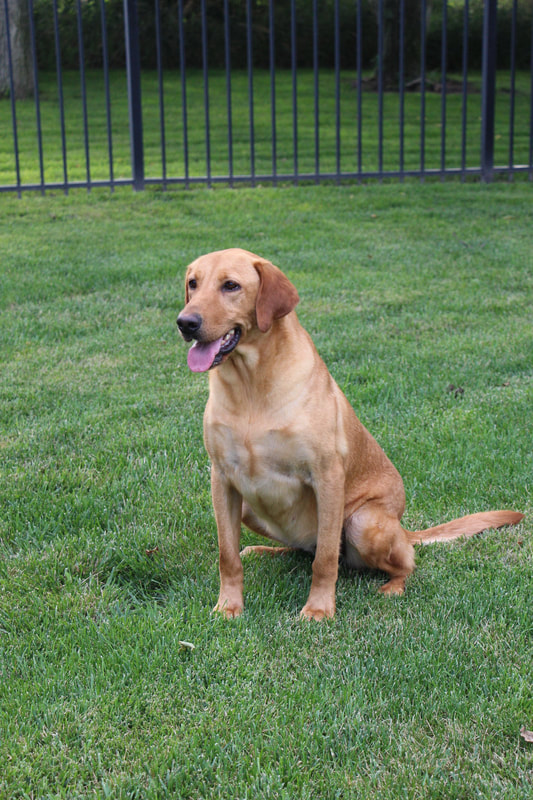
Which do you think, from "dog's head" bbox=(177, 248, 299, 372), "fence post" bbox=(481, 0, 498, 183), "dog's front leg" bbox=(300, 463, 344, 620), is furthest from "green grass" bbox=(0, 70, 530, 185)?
"dog's front leg" bbox=(300, 463, 344, 620)

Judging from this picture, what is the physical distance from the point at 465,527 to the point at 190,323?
1.48 meters

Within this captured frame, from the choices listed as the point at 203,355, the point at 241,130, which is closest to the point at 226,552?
the point at 203,355

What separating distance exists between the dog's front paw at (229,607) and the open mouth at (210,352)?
0.88m

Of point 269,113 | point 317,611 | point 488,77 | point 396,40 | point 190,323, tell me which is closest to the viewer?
point 190,323

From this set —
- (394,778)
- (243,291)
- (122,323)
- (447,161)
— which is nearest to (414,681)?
(394,778)

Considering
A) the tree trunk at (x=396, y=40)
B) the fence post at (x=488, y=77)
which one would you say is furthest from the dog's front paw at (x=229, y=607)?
the tree trunk at (x=396, y=40)

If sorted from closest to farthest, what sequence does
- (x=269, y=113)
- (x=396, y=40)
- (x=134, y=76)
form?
→ (x=134, y=76), (x=269, y=113), (x=396, y=40)

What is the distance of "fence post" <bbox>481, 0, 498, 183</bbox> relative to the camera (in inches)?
430

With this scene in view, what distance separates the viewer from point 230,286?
294 centimetres

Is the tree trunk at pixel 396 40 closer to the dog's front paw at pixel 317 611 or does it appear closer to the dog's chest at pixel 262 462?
the dog's chest at pixel 262 462

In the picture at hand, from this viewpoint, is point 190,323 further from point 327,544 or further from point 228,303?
point 327,544

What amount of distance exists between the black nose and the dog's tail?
130cm

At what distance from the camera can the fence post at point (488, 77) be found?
10922 mm

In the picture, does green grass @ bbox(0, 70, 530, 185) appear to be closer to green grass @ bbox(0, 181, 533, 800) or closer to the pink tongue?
green grass @ bbox(0, 181, 533, 800)
